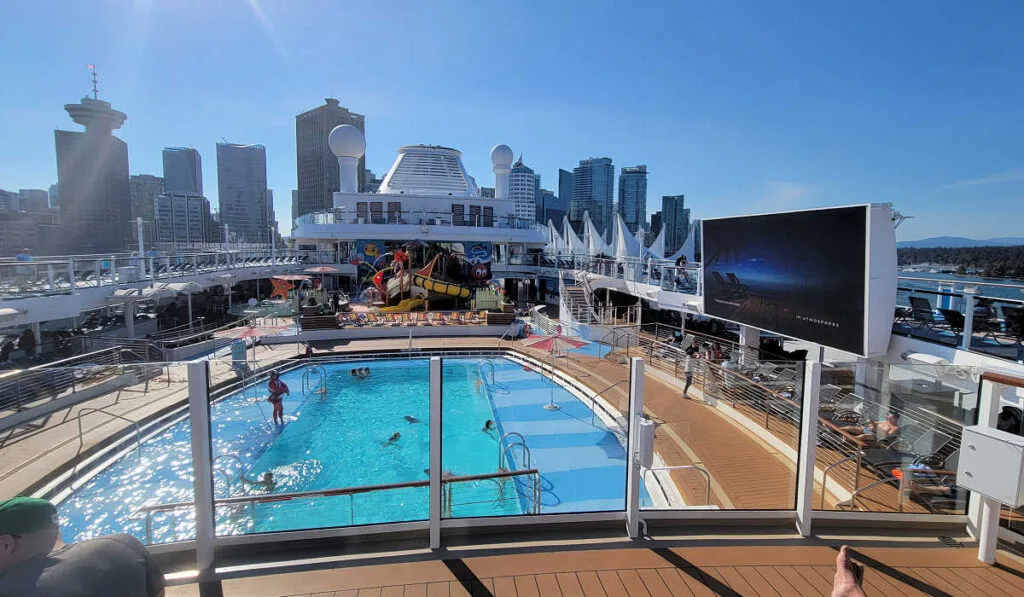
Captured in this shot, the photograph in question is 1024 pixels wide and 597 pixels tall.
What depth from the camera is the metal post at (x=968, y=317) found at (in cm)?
558

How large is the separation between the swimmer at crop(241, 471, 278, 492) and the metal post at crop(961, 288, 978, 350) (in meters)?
7.49

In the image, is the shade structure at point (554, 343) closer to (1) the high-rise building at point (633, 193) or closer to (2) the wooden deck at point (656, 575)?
(2) the wooden deck at point (656, 575)

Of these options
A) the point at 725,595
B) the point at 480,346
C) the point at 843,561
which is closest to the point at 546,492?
the point at 725,595

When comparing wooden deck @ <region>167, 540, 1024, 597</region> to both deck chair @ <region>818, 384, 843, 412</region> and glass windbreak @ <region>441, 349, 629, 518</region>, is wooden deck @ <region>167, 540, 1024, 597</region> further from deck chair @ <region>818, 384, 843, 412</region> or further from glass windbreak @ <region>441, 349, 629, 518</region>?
deck chair @ <region>818, 384, 843, 412</region>

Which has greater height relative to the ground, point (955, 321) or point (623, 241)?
point (623, 241)

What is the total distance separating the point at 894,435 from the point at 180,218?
8437 cm

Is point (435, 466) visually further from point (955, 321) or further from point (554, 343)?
point (554, 343)

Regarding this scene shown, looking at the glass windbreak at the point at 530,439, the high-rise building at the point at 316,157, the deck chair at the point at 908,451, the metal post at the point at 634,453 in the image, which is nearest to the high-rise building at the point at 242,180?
the high-rise building at the point at 316,157

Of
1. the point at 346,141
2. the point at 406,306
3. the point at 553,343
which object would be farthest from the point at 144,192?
the point at 553,343

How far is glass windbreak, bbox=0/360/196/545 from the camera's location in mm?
2508

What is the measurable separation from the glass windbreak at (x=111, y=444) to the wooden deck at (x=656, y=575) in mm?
556

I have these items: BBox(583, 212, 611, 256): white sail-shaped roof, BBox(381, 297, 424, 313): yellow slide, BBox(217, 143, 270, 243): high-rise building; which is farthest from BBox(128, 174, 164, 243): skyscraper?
BBox(381, 297, 424, 313): yellow slide

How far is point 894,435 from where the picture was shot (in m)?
3.37

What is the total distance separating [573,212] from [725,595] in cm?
12509
